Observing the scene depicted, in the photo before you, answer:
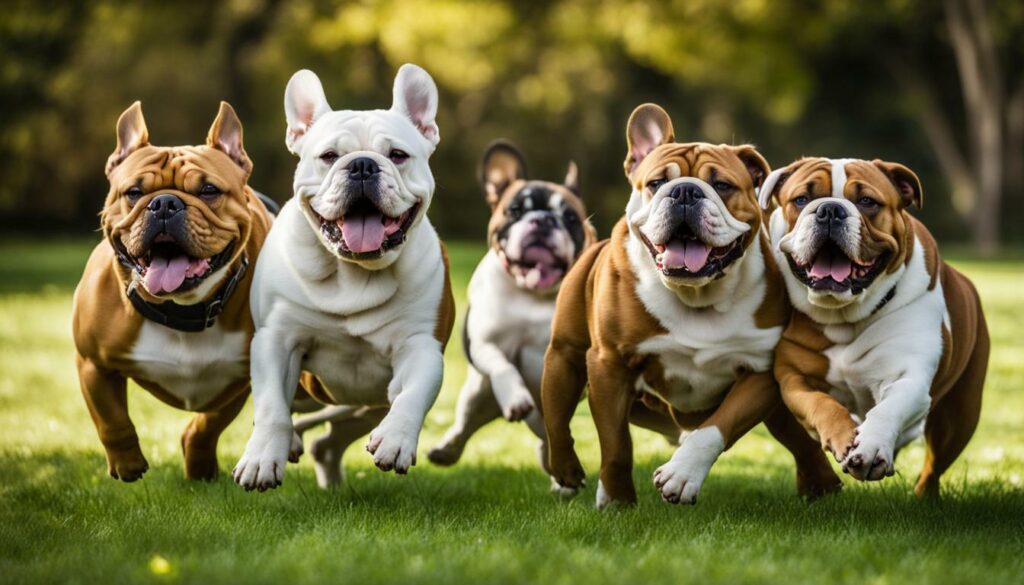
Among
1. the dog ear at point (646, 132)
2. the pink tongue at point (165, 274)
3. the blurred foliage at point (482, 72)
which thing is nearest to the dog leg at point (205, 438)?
the pink tongue at point (165, 274)

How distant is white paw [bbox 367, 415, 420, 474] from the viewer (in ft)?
17.0

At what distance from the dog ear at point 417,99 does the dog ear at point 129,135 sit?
121 centimetres

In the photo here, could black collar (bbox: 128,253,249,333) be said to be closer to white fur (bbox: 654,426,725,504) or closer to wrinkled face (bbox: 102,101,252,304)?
wrinkled face (bbox: 102,101,252,304)

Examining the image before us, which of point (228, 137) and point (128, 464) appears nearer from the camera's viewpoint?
point (128, 464)

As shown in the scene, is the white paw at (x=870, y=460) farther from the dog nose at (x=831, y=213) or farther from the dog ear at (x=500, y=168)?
the dog ear at (x=500, y=168)

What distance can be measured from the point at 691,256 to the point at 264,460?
77.9 inches

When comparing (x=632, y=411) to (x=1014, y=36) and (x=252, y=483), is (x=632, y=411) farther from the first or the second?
(x=1014, y=36)

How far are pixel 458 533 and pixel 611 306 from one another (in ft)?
4.02

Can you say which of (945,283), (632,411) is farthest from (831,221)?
(632,411)

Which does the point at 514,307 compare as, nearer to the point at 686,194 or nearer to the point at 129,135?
the point at 686,194

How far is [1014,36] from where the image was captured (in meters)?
33.7

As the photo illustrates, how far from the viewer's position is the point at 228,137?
6141 millimetres

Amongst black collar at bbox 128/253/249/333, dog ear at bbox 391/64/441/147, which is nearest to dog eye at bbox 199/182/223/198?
black collar at bbox 128/253/249/333

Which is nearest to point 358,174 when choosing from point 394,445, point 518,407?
point 394,445
